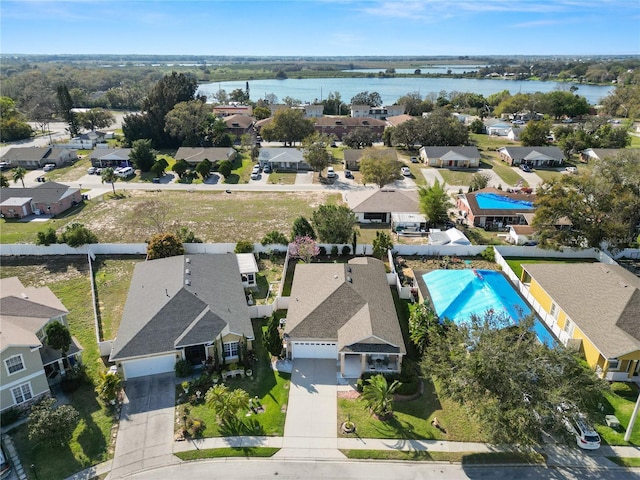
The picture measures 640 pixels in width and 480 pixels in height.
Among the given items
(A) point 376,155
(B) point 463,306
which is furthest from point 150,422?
(A) point 376,155

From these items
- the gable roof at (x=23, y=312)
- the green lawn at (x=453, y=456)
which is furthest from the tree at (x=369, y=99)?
the green lawn at (x=453, y=456)

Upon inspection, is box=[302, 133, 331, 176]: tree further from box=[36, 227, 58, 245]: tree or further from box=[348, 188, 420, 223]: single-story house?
box=[36, 227, 58, 245]: tree

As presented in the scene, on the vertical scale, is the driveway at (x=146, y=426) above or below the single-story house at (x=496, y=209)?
below

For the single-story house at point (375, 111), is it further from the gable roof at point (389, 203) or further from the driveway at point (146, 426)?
the driveway at point (146, 426)

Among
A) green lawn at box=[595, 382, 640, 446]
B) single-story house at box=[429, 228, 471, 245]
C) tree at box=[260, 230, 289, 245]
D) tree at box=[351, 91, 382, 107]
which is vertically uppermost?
tree at box=[351, 91, 382, 107]

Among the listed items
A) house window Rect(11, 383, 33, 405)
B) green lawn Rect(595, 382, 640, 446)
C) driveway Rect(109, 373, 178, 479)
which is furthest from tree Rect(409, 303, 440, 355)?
house window Rect(11, 383, 33, 405)

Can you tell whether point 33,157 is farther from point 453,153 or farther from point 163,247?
point 453,153

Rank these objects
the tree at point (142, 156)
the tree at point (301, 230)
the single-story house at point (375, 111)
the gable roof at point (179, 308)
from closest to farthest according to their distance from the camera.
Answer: the gable roof at point (179, 308) → the tree at point (301, 230) → the tree at point (142, 156) → the single-story house at point (375, 111)

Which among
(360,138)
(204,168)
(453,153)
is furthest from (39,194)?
(453,153)
